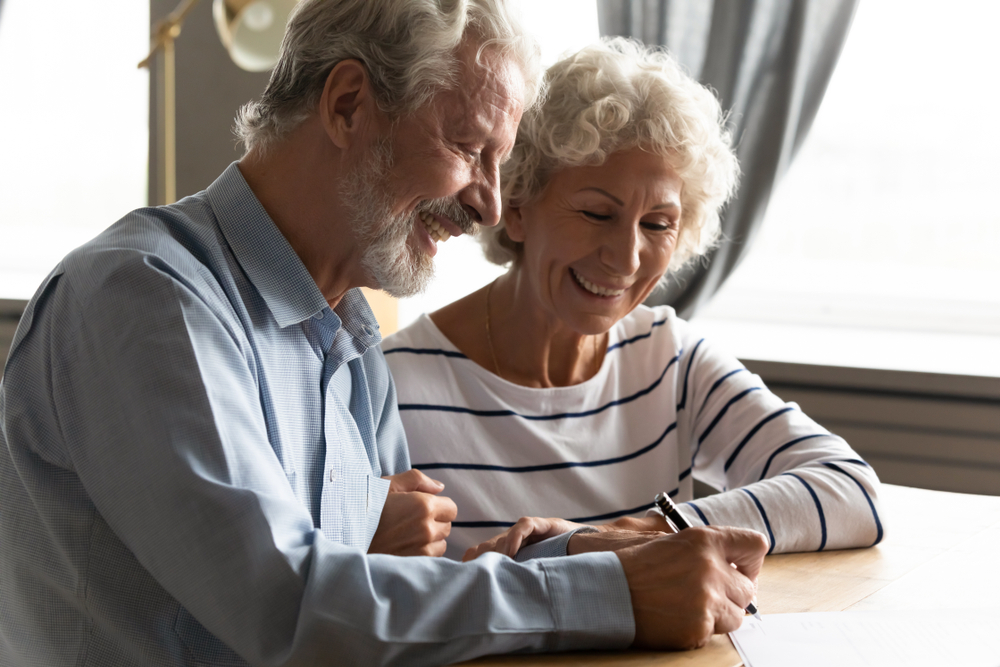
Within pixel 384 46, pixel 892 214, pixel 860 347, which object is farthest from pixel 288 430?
pixel 892 214

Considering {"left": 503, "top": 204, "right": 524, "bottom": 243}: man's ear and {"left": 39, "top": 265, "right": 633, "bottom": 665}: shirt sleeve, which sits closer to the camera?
{"left": 39, "top": 265, "right": 633, "bottom": 665}: shirt sleeve

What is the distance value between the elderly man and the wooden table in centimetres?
2

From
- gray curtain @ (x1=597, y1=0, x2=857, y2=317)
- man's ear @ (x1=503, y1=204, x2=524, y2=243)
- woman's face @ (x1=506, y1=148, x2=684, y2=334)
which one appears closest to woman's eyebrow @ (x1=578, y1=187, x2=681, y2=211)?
woman's face @ (x1=506, y1=148, x2=684, y2=334)

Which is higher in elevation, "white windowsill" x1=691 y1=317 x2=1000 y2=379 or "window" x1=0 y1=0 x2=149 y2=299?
"window" x1=0 y1=0 x2=149 y2=299

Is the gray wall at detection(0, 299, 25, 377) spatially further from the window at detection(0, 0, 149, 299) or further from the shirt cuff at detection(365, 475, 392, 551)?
the shirt cuff at detection(365, 475, 392, 551)

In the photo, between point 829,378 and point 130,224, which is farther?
point 829,378

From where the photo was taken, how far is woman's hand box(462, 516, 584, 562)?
48.7 inches

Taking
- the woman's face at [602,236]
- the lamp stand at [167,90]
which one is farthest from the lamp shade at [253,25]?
the woman's face at [602,236]

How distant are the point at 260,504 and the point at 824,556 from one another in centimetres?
92

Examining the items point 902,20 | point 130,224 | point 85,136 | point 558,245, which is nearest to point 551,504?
point 558,245

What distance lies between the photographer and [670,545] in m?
0.98

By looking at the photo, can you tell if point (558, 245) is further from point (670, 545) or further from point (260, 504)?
point (260, 504)

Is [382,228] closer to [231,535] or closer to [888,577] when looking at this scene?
[231,535]

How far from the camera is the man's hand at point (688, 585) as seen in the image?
94cm
